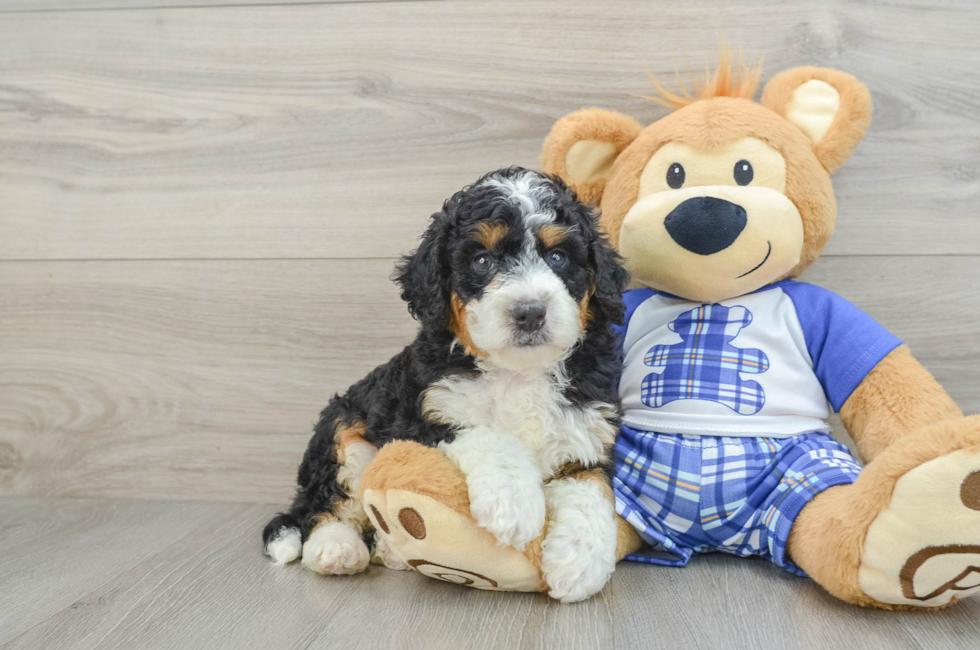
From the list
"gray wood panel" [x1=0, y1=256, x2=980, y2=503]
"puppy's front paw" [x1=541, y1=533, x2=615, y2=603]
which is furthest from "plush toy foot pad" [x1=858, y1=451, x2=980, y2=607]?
"gray wood panel" [x1=0, y1=256, x2=980, y2=503]

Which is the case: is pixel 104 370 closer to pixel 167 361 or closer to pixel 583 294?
pixel 167 361

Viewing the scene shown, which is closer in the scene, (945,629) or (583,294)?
(945,629)

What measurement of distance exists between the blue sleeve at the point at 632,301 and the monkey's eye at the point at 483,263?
441mm

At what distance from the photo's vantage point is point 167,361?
2.02 m

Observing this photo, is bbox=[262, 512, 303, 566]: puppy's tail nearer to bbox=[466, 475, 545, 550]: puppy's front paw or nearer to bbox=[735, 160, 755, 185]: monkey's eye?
bbox=[466, 475, 545, 550]: puppy's front paw

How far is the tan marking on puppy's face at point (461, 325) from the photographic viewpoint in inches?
51.3

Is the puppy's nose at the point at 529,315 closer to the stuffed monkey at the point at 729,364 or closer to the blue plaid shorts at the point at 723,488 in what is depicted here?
the stuffed monkey at the point at 729,364

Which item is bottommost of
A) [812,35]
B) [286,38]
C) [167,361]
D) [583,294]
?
[167,361]

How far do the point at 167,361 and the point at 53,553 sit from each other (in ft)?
1.88

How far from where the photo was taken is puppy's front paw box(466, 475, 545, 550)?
3.83 feet

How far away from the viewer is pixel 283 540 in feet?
5.07

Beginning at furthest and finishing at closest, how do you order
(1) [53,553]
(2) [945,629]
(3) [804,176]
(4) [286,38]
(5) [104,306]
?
(5) [104,306], (4) [286,38], (1) [53,553], (3) [804,176], (2) [945,629]

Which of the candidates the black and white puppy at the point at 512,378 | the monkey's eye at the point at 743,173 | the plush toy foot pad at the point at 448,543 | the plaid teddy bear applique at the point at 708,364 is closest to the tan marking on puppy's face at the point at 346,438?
the black and white puppy at the point at 512,378

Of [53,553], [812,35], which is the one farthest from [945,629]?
[53,553]
